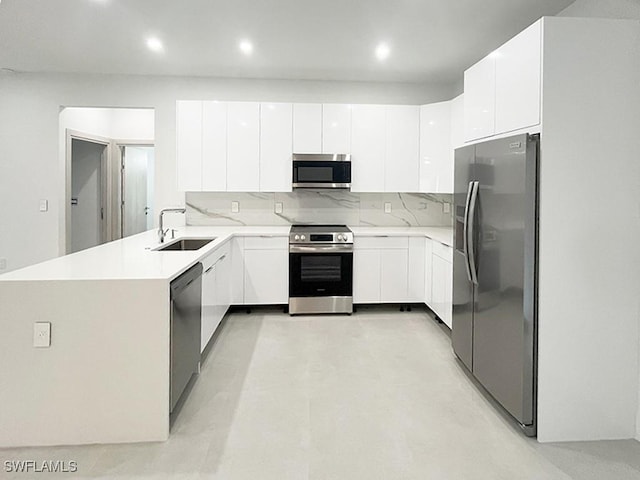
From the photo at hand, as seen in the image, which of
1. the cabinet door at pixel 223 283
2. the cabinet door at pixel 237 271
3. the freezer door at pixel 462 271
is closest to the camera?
the freezer door at pixel 462 271

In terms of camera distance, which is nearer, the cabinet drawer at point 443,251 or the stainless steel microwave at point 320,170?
the cabinet drawer at point 443,251

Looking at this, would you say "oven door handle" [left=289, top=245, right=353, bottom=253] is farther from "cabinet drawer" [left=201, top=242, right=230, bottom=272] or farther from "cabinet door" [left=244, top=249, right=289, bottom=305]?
"cabinet drawer" [left=201, top=242, right=230, bottom=272]

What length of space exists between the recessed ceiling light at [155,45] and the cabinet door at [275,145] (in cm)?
113

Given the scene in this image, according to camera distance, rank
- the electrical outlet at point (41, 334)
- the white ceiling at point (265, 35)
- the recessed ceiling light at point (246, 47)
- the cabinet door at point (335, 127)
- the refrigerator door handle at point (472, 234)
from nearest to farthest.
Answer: the electrical outlet at point (41, 334), the refrigerator door handle at point (472, 234), the white ceiling at point (265, 35), the recessed ceiling light at point (246, 47), the cabinet door at point (335, 127)

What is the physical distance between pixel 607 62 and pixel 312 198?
3455mm

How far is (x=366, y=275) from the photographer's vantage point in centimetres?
480

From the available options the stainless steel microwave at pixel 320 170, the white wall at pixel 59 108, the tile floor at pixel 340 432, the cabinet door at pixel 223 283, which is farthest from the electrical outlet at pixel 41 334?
the white wall at pixel 59 108

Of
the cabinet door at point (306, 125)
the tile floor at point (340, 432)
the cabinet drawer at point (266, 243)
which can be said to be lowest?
the tile floor at point (340, 432)

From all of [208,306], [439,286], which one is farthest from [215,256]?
[439,286]

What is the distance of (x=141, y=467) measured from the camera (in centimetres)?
Answer: 211

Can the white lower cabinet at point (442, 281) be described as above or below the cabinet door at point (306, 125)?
below

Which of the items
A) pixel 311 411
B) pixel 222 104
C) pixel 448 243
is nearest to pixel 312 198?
pixel 222 104

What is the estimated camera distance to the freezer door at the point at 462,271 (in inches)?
120

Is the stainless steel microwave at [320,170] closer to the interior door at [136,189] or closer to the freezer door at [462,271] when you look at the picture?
the freezer door at [462,271]
